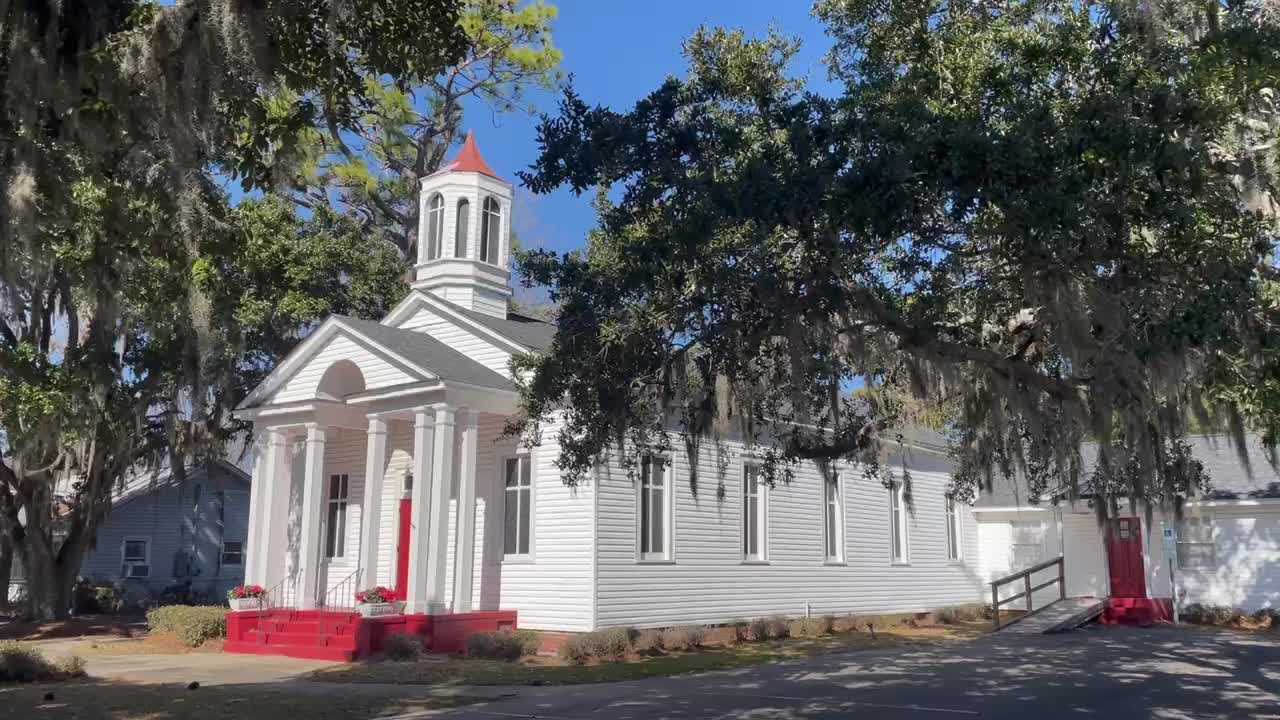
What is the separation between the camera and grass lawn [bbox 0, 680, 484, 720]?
11836mm

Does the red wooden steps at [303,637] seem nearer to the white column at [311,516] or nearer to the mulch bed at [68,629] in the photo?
the white column at [311,516]

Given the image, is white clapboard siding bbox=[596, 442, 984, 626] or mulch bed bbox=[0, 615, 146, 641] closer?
white clapboard siding bbox=[596, 442, 984, 626]

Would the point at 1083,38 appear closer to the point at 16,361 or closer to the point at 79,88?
the point at 79,88

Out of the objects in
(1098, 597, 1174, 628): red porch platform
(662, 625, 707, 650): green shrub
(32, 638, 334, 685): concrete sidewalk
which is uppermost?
(1098, 597, 1174, 628): red porch platform

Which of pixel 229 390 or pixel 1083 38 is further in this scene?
pixel 229 390

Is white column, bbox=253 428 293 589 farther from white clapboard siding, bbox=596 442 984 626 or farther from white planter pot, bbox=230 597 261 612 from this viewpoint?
white clapboard siding, bbox=596 442 984 626

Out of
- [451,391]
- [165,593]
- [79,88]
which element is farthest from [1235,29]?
[165,593]

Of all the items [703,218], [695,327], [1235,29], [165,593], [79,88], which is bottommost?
[165,593]

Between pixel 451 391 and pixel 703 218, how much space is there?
35.0 feet

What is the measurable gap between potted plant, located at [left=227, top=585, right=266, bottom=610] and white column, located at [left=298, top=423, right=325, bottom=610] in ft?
2.82

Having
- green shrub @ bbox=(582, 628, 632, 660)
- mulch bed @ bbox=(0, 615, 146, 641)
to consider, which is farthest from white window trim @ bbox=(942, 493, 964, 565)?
mulch bed @ bbox=(0, 615, 146, 641)

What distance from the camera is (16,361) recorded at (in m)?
20.2

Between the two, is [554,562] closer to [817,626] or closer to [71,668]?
[817,626]

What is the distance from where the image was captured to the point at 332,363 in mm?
21609
